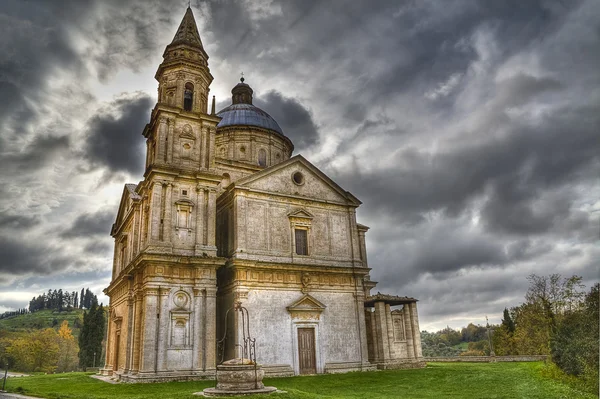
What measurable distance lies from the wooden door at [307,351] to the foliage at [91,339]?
110 ft

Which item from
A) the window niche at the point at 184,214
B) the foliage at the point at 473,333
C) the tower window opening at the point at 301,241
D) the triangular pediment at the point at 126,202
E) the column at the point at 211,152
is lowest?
the foliage at the point at 473,333

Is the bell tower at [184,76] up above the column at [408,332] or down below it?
above

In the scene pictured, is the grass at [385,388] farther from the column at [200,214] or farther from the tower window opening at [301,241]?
the column at [200,214]

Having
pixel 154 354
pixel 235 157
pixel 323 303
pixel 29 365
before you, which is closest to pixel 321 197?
pixel 323 303

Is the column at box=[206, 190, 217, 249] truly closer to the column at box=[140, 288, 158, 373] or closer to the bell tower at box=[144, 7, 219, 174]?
the bell tower at box=[144, 7, 219, 174]

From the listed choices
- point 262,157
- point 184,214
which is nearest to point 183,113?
point 184,214

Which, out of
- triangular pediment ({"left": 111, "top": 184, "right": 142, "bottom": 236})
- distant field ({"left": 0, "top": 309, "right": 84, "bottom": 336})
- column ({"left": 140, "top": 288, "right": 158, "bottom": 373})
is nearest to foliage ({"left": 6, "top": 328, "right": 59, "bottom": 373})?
triangular pediment ({"left": 111, "top": 184, "right": 142, "bottom": 236})

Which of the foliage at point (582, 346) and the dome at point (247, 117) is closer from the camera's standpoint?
the foliage at point (582, 346)

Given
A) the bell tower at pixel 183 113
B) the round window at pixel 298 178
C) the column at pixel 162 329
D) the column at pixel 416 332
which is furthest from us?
the round window at pixel 298 178

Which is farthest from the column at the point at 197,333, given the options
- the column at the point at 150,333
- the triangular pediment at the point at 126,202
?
the triangular pediment at the point at 126,202

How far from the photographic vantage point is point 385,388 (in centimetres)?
1728

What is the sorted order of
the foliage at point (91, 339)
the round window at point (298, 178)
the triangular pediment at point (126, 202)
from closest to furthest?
1. the triangular pediment at point (126, 202)
2. the round window at point (298, 178)
3. the foliage at point (91, 339)

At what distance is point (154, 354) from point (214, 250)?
6.15 metres

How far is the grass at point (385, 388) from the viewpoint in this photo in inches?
548
